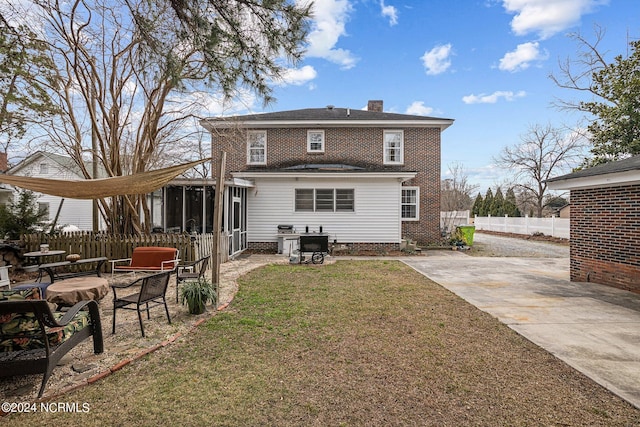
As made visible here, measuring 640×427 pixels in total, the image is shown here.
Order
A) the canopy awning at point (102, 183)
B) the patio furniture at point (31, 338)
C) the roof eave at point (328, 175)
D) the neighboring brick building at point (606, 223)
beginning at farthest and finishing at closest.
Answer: the roof eave at point (328, 175)
the neighboring brick building at point (606, 223)
the canopy awning at point (102, 183)
the patio furniture at point (31, 338)

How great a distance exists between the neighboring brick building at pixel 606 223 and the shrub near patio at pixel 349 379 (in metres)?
4.66

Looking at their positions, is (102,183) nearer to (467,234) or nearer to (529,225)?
(467,234)

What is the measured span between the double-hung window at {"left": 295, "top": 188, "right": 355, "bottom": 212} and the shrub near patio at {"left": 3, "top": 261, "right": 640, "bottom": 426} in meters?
8.86

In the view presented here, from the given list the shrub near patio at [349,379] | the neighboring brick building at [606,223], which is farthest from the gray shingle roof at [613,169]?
the shrub near patio at [349,379]

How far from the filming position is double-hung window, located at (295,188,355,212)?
46.9ft

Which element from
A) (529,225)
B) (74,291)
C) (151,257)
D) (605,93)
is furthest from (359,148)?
(529,225)

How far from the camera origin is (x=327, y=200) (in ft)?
47.0

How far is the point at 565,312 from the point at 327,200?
9.86 meters

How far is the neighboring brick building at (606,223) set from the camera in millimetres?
6984

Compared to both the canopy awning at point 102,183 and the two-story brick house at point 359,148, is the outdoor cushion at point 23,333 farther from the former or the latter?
the two-story brick house at point 359,148

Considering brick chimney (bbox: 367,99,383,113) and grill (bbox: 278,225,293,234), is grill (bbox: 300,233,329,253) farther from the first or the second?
brick chimney (bbox: 367,99,383,113)

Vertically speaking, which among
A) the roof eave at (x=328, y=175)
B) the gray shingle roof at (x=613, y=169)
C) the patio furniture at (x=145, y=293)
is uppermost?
the roof eave at (x=328, y=175)

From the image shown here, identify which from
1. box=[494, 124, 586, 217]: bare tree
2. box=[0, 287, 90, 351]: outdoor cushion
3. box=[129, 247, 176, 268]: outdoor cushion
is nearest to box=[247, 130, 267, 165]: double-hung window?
box=[129, 247, 176, 268]: outdoor cushion

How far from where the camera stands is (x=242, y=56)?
463 cm
